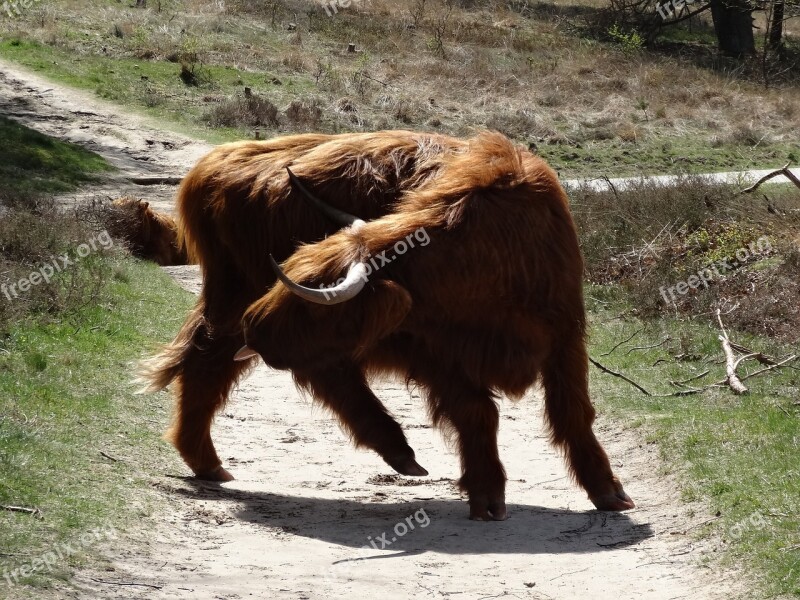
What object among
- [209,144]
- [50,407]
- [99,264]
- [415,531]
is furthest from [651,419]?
[209,144]

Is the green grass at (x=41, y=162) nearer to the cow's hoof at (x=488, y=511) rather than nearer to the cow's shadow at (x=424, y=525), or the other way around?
the cow's shadow at (x=424, y=525)

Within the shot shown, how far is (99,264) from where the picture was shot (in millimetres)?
12242

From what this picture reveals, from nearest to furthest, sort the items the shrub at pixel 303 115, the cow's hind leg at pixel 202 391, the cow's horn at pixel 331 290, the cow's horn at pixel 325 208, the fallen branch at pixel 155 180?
the cow's horn at pixel 331 290 → the cow's horn at pixel 325 208 → the cow's hind leg at pixel 202 391 → the fallen branch at pixel 155 180 → the shrub at pixel 303 115

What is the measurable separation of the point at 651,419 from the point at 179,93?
20.2 meters

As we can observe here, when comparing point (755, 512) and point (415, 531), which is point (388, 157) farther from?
point (755, 512)

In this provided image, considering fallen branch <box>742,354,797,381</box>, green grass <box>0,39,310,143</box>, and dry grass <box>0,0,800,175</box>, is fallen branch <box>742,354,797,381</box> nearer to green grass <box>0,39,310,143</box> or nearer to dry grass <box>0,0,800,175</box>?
dry grass <box>0,0,800,175</box>

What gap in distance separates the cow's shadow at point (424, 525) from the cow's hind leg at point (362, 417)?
38 centimetres

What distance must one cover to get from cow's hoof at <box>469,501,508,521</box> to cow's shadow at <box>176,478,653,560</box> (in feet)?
0.14

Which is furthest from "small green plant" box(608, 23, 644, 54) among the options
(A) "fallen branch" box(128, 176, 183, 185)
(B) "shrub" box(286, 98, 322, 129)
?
(A) "fallen branch" box(128, 176, 183, 185)

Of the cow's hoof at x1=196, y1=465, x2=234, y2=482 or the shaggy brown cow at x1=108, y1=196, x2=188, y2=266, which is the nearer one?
the cow's hoof at x1=196, y1=465, x2=234, y2=482

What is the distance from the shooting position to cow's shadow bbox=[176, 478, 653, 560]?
6168 millimetres

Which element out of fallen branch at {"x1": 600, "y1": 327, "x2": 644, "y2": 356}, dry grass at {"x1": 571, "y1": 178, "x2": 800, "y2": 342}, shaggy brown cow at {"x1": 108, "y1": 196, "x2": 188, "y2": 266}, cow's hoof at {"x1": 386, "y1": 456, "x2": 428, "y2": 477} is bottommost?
shaggy brown cow at {"x1": 108, "y1": 196, "x2": 188, "y2": 266}

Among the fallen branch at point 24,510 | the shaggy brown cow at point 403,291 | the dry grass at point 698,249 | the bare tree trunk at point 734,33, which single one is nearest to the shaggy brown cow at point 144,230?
the dry grass at point 698,249

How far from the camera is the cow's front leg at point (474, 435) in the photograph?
644cm
